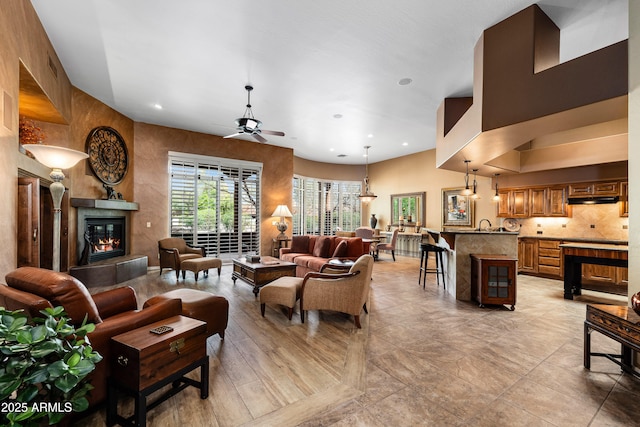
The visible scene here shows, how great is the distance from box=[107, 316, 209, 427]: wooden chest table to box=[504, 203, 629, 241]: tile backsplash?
7694 mm

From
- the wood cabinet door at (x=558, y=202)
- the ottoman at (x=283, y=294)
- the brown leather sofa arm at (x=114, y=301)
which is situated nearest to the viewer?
the brown leather sofa arm at (x=114, y=301)

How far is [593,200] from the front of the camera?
5.99 metres

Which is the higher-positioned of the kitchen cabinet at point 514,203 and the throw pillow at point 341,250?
the kitchen cabinet at point 514,203

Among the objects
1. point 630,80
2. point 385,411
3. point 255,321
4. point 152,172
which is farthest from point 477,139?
point 152,172

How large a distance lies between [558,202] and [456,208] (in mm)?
2440

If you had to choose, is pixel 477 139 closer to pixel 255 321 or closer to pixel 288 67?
pixel 288 67

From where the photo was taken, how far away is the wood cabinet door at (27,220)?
3068 millimetres

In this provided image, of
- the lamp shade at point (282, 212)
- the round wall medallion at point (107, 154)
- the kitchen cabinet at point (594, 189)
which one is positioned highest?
the round wall medallion at point (107, 154)

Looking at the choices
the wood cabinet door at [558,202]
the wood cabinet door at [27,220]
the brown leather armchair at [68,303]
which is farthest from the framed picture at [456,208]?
the wood cabinet door at [27,220]

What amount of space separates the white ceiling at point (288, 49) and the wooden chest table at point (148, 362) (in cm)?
323

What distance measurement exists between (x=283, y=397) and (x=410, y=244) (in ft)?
26.9

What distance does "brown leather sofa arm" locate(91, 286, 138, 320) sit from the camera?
2.44 metres

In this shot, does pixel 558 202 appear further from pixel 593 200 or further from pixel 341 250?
pixel 341 250

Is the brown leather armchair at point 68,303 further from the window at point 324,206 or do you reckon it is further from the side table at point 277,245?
the window at point 324,206
